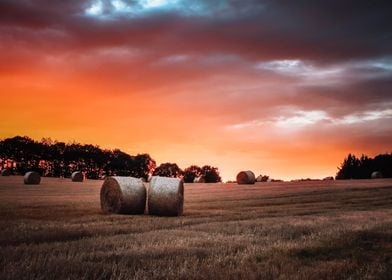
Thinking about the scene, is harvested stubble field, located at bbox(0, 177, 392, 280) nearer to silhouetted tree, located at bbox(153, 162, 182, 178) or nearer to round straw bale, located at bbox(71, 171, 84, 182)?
round straw bale, located at bbox(71, 171, 84, 182)

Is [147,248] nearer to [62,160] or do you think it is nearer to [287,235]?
[287,235]

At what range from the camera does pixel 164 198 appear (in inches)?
782

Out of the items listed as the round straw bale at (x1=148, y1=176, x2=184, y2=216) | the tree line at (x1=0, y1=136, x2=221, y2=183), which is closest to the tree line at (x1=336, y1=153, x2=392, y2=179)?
the tree line at (x1=0, y1=136, x2=221, y2=183)

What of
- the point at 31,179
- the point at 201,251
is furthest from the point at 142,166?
the point at 201,251

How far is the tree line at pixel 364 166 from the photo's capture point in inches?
3398

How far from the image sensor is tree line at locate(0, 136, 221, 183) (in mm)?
97750

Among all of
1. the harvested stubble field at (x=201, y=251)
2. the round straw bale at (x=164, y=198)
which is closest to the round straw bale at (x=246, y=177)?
the round straw bale at (x=164, y=198)

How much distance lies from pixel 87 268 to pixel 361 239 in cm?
767

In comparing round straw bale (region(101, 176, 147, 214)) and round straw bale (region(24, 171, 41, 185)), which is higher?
round straw bale (region(24, 171, 41, 185))

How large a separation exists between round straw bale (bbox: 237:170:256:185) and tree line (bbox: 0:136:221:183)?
1600 inches

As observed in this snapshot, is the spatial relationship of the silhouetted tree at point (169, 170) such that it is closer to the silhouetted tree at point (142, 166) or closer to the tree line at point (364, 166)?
the silhouetted tree at point (142, 166)

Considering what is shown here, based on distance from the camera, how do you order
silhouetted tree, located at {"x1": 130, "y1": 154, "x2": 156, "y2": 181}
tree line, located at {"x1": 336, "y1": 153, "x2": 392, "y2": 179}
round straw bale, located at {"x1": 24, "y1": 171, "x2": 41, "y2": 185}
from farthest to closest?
silhouetted tree, located at {"x1": 130, "y1": 154, "x2": 156, "y2": 181}
tree line, located at {"x1": 336, "y1": 153, "x2": 392, "y2": 179}
round straw bale, located at {"x1": 24, "y1": 171, "x2": 41, "y2": 185}

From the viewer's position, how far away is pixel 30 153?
99.2 metres

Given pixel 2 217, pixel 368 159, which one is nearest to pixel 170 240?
pixel 2 217
